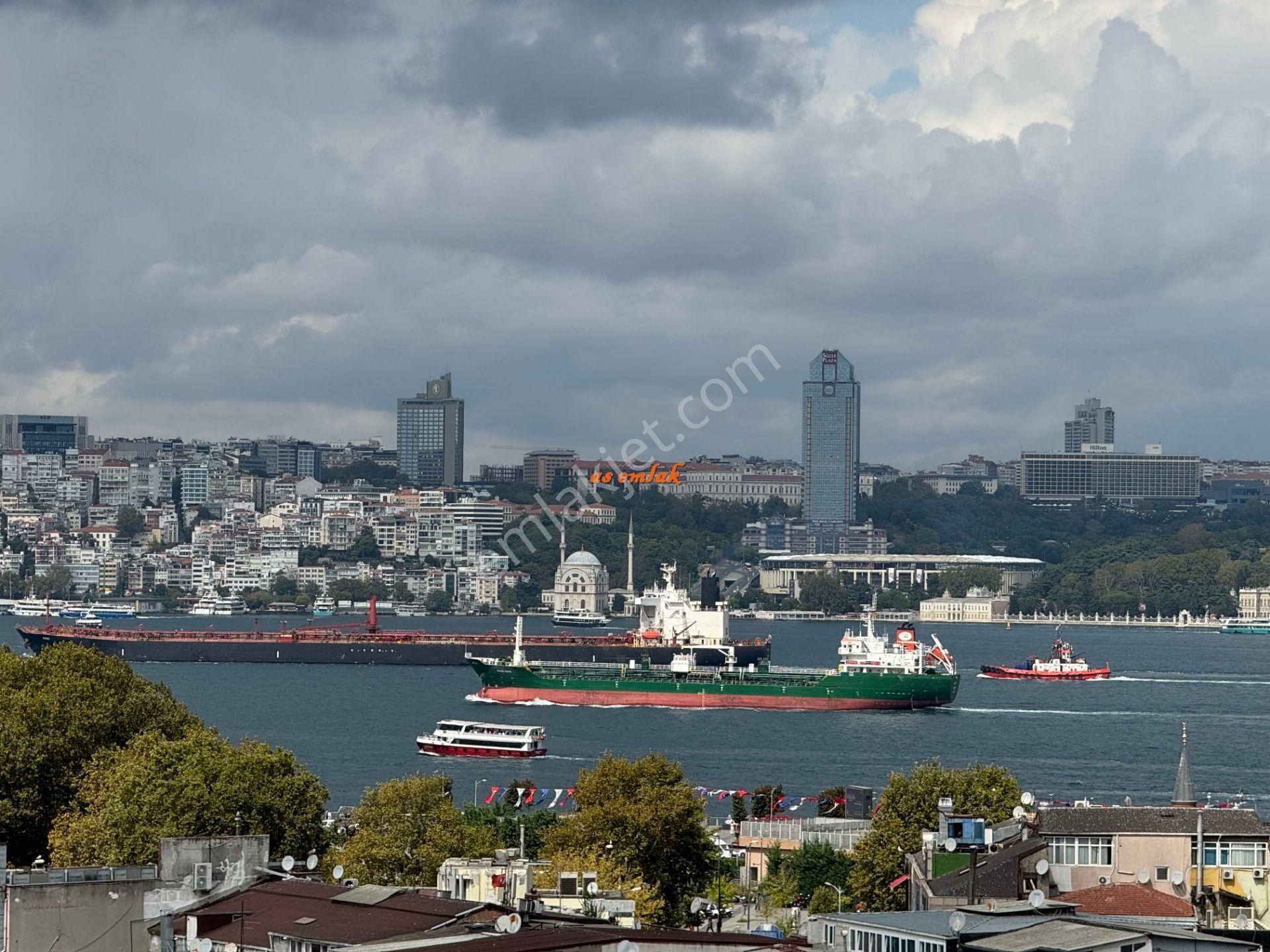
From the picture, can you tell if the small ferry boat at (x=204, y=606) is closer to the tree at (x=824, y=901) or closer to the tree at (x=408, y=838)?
the tree at (x=824, y=901)

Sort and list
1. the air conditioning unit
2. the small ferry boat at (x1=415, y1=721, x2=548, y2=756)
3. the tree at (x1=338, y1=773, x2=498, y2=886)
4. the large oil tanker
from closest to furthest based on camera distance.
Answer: the air conditioning unit, the tree at (x1=338, y1=773, x2=498, y2=886), the small ferry boat at (x1=415, y1=721, x2=548, y2=756), the large oil tanker

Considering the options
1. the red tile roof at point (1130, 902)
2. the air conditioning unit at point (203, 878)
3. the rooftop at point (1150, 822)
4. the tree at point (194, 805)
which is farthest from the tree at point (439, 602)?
the red tile roof at point (1130, 902)

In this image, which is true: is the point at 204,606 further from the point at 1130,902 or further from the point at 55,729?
the point at 1130,902

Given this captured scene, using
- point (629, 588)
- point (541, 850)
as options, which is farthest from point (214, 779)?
point (629, 588)

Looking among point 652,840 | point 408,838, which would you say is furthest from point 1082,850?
point 408,838

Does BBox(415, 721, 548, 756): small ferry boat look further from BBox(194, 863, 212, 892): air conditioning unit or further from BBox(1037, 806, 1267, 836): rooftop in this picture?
BBox(194, 863, 212, 892): air conditioning unit

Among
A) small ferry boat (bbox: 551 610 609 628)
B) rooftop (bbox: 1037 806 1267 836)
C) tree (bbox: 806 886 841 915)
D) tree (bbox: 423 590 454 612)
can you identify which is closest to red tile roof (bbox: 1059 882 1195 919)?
rooftop (bbox: 1037 806 1267 836)

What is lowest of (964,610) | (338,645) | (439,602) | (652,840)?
(652,840)
